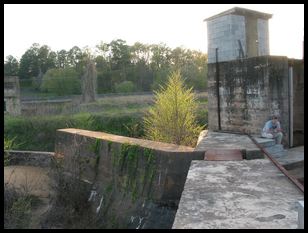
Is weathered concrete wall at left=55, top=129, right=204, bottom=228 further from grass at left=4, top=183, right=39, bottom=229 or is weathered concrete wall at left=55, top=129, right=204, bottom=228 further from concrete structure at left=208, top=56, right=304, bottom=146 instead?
concrete structure at left=208, top=56, right=304, bottom=146

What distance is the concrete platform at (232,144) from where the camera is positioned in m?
6.38

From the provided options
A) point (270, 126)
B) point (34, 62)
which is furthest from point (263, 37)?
point (34, 62)

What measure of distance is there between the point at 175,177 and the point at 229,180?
2326 millimetres

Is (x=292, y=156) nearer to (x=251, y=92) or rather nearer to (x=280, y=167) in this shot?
(x=251, y=92)

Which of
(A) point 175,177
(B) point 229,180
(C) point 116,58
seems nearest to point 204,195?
(B) point 229,180

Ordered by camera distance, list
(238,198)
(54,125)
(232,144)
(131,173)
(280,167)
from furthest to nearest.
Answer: (54,125) → (131,173) → (232,144) → (280,167) → (238,198)

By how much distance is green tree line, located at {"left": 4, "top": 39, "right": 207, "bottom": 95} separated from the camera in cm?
3459

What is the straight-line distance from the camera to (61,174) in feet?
30.7

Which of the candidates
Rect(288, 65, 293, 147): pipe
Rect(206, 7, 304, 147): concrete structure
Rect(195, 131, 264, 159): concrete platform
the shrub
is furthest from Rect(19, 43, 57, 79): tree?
Rect(288, 65, 293, 147): pipe

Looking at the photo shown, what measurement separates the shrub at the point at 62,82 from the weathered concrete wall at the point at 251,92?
28606mm

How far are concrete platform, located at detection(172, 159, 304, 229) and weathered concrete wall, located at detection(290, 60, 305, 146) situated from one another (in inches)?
157

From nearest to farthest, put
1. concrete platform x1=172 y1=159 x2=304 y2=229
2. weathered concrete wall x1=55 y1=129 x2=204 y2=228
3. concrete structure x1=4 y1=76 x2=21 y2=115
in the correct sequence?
concrete platform x1=172 y1=159 x2=304 y2=229 → weathered concrete wall x1=55 y1=129 x2=204 y2=228 → concrete structure x1=4 y1=76 x2=21 y2=115

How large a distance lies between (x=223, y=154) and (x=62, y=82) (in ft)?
105

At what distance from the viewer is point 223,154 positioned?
252 inches
